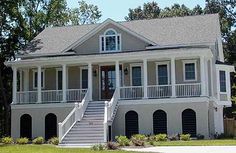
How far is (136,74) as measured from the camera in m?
34.2

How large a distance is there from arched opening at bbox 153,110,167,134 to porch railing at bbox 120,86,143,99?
7.11 feet

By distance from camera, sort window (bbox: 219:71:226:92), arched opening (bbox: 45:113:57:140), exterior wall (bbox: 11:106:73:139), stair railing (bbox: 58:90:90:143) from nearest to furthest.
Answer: stair railing (bbox: 58:90:90:143)
exterior wall (bbox: 11:106:73:139)
arched opening (bbox: 45:113:57:140)
window (bbox: 219:71:226:92)

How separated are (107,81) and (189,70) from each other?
6119mm

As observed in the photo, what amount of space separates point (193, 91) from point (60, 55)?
1104cm

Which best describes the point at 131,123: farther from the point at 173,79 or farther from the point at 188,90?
the point at 188,90

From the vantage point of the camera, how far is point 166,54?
30781 mm

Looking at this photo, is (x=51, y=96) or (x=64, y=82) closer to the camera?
(x=64, y=82)

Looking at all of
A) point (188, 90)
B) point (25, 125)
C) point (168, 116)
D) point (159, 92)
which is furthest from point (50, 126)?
point (188, 90)

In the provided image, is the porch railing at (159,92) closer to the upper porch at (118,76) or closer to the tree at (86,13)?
the upper porch at (118,76)

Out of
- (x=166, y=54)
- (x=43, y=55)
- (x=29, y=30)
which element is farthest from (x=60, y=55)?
(x=29, y=30)

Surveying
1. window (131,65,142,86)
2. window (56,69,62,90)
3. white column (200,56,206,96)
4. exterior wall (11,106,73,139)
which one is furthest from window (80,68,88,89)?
white column (200,56,206,96)

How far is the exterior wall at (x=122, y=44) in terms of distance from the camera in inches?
1373

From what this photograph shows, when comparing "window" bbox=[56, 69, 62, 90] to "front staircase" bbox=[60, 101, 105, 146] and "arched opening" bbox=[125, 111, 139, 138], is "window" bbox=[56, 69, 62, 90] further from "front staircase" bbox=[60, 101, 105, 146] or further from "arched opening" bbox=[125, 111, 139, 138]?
"arched opening" bbox=[125, 111, 139, 138]

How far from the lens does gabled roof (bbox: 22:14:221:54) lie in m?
34.4
